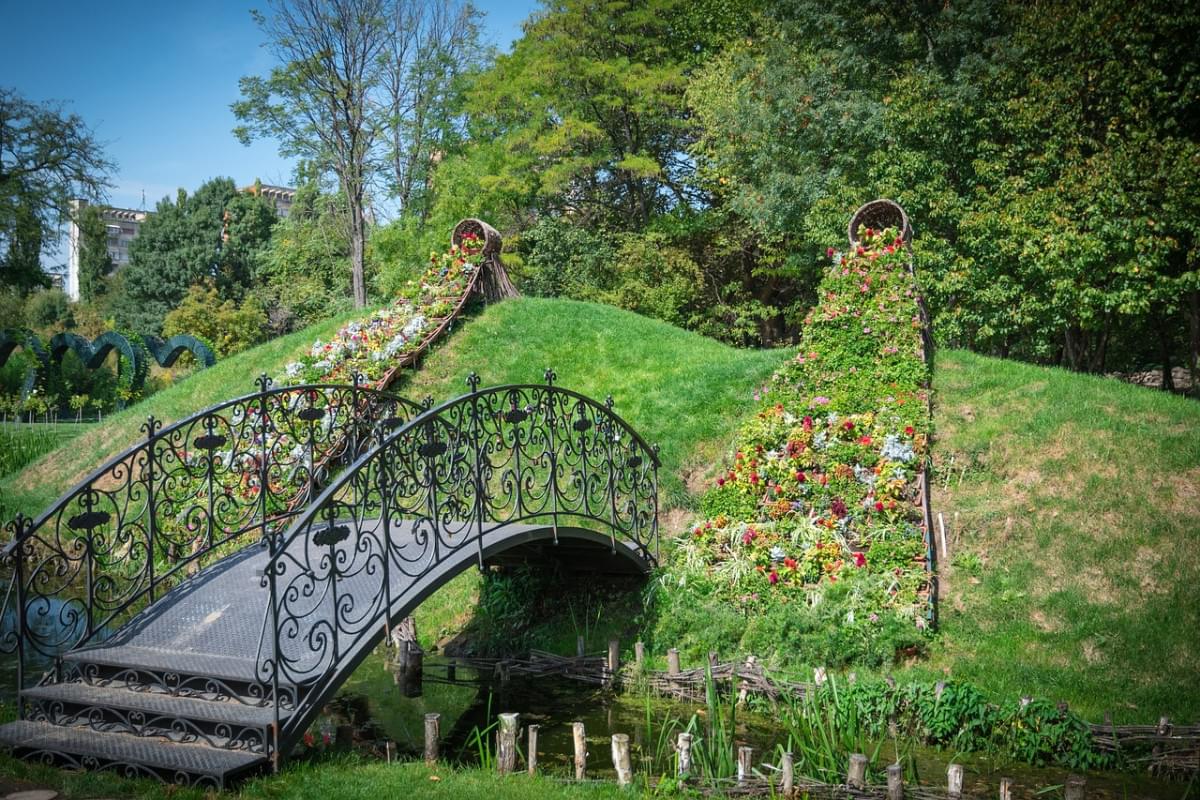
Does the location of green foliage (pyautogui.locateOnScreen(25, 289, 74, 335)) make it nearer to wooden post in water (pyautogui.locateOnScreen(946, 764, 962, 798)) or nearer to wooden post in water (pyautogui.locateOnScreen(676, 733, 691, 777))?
wooden post in water (pyautogui.locateOnScreen(676, 733, 691, 777))

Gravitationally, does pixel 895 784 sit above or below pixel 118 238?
below

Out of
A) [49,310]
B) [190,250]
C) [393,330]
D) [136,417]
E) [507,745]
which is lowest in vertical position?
[507,745]

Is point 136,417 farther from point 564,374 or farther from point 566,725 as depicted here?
point 566,725

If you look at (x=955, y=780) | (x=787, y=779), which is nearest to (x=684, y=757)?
(x=787, y=779)

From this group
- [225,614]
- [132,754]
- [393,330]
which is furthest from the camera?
[393,330]

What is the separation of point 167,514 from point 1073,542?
8800 mm

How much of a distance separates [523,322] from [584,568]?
709cm

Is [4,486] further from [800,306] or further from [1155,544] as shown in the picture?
[800,306]

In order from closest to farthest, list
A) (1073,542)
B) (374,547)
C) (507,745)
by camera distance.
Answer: (507,745) < (374,547) < (1073,542)

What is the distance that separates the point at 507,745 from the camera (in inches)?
223

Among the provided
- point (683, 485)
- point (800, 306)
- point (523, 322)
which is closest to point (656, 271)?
point (800, 306)

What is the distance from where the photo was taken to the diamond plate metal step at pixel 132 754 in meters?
Answer: 4.66

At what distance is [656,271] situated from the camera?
2470 cm

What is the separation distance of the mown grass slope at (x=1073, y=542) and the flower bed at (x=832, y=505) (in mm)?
619
